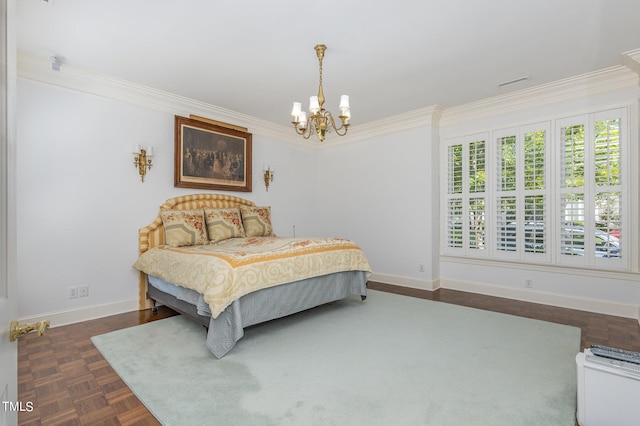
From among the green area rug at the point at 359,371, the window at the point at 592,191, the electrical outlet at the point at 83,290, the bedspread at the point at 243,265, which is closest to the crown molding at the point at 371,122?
the window at the point at 592,191

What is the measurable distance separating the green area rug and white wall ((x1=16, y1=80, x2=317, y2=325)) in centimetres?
84

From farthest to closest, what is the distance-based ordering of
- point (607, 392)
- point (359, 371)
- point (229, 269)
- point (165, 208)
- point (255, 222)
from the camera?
point (255, 222) → point (165, 208) → point (229, 269) → point (359, 371) → point (607, 392)

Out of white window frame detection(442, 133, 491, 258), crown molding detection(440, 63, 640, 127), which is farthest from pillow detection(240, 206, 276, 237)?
crown molding detection(440, 63, 640, 127)

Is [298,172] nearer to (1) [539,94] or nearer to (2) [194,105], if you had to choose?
(2) [194,105]

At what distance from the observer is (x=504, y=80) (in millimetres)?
3744

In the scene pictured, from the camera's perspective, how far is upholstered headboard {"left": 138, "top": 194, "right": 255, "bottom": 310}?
383cm

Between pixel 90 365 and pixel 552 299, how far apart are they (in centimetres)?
478

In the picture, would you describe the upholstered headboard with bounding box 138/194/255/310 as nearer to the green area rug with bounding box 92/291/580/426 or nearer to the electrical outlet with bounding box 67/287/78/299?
the electrical outlet with bounding box 67/287/78/299

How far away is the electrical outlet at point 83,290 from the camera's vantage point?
134 inches

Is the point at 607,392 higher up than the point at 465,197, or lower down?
lower down

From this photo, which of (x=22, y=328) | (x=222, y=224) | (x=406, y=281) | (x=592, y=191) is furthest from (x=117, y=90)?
(x=592, y=191)

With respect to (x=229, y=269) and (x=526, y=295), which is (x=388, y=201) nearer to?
(x=526, y=295)

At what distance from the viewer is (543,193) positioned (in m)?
3.99

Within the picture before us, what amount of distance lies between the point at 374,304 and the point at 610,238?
2.69m
